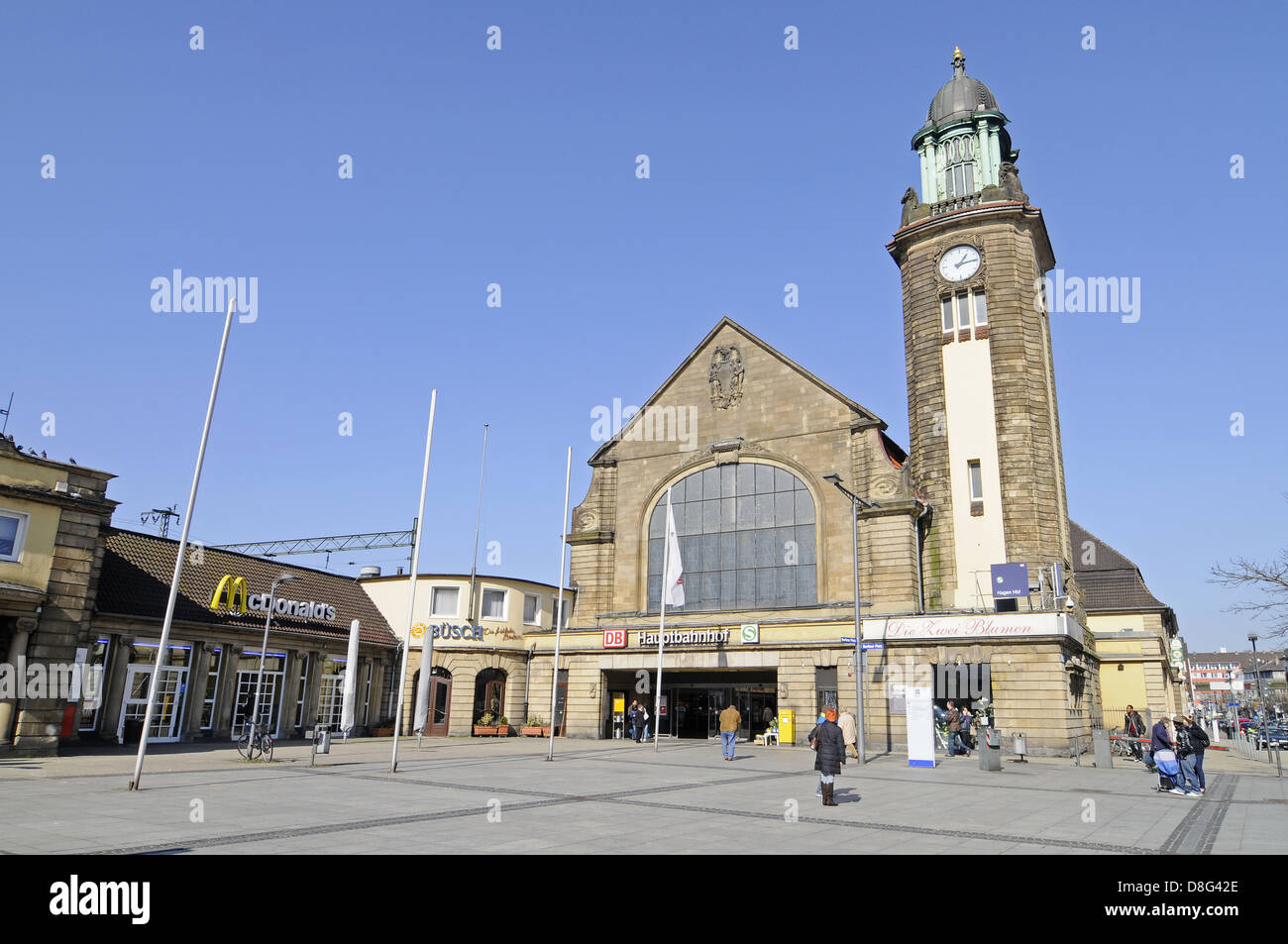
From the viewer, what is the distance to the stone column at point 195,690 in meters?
34.0

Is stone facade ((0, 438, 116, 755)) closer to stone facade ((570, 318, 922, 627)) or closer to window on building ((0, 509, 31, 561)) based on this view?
window on building ((0, 509, 31, 561))

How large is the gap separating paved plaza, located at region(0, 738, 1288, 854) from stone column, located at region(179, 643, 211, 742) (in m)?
6.49

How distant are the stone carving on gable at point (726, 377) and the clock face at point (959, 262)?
11067 mm

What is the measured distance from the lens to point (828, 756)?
665 inches

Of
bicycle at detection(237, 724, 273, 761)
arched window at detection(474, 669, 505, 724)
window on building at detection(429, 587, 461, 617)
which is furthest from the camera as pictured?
window on building at detection(429, 587, 461, 617)

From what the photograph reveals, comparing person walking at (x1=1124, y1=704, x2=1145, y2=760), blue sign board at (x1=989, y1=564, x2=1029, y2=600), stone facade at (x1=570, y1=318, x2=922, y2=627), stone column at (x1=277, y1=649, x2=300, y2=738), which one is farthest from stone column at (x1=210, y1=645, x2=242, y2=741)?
person walking at (x1=1124, y1=704, x2=1145, y2=760)

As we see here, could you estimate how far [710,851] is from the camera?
436 inches

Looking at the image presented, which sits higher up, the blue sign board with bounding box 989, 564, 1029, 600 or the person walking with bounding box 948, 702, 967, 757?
the blue sign board with bounding box 989, 564, 1029, 600

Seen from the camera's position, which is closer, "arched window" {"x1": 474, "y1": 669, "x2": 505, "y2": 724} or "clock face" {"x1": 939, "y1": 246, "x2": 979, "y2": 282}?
"clock face" {"x1": 939, "y1": 246, "x2": 979, "y2": 282}

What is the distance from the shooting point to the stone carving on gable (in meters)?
45.0

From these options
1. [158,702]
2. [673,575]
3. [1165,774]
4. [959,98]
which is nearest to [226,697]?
[158,702]

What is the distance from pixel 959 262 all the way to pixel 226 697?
39062 mm
